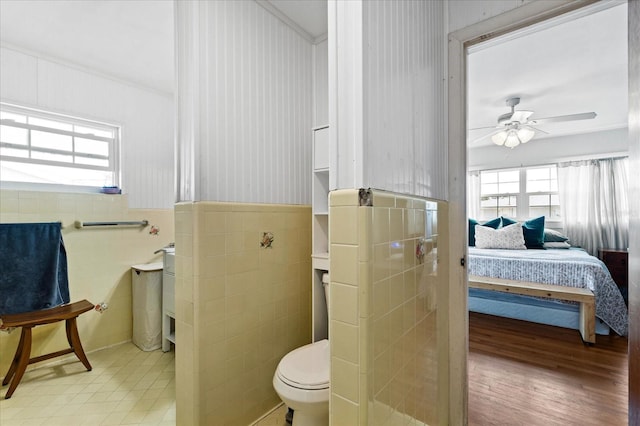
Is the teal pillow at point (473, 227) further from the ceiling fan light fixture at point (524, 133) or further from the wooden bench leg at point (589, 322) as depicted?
the wooden bench leg at point (589, 322)

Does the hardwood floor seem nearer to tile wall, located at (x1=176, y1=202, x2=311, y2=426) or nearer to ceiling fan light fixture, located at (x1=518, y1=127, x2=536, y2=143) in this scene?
tile wall, located at (x1=176, y1=202, x2=311, y2=426)

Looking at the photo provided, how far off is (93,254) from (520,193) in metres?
5.82

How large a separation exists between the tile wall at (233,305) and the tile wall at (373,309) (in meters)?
0.81

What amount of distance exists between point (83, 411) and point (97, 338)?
2.80 feet

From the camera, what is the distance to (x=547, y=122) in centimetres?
339

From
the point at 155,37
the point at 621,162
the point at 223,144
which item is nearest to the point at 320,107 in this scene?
the point at 223,144

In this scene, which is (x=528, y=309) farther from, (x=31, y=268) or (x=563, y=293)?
(x=31, y=268)

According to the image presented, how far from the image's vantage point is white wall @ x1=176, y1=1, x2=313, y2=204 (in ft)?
4.95

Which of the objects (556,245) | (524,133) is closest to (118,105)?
(524,133)

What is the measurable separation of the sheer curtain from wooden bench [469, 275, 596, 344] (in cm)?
219

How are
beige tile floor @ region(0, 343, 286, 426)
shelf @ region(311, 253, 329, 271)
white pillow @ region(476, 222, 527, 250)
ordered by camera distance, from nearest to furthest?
1. beige tile floor @ region(0, 343, 286, 426)
2. shelf @ region(311, 253, 329, 271)
3. white pillow @ region(476, 222, 527, 250)

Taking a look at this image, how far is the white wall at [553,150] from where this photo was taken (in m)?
4.21

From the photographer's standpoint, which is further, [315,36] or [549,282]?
[549,282]

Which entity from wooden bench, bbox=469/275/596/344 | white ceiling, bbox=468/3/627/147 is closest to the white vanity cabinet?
white ceiling, bbox=468/3/627/147
